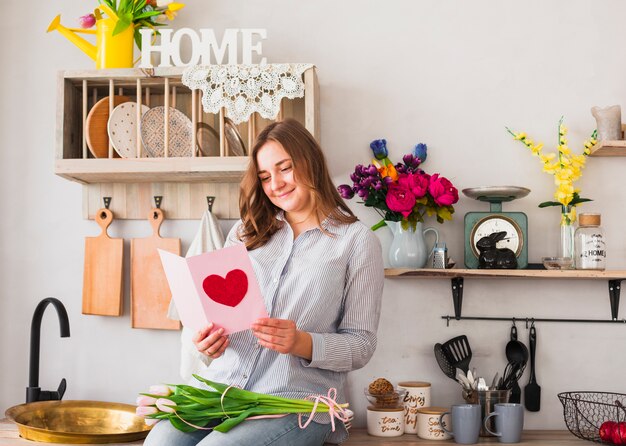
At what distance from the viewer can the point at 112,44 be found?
7.41 ft

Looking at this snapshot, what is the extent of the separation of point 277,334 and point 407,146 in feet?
3.32

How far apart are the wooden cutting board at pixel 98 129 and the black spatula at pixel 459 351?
120 cm

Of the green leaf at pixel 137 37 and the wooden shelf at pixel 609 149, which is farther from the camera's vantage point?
the green leaf at pixel 137 37

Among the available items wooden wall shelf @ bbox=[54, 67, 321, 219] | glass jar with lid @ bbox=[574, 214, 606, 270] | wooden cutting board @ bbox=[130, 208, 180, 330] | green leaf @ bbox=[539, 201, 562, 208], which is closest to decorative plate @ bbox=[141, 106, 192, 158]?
wooden wall shelf @ bbox=[54, 67, 321, 219]

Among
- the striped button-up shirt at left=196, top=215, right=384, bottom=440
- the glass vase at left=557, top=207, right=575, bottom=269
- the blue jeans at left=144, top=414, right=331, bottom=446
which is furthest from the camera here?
the glass vase at left=557, top=207, right=575, bottom=269

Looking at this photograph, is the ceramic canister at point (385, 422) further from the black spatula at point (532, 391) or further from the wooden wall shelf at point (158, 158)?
the wooden wall shelf at point (158, 158)

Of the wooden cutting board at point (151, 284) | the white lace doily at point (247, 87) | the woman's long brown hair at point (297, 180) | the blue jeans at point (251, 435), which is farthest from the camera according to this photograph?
the wooden cutting board at point (151, 284)

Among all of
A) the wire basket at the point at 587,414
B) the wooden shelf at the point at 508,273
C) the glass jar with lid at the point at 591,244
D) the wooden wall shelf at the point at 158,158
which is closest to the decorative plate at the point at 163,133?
the wooden wall shelf at the point at 158,158

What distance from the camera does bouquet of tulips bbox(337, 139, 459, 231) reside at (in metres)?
2.19

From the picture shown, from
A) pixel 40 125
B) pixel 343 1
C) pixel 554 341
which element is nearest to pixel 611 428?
pixel 554 341

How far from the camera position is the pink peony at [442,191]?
7.18 feet

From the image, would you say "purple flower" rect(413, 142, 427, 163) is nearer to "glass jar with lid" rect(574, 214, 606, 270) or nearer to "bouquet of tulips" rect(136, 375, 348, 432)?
"glass jar with lid" rect(574, 214, 606, 270)

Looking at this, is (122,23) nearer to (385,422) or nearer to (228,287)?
(228,287)

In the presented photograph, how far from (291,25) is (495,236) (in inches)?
37.2
